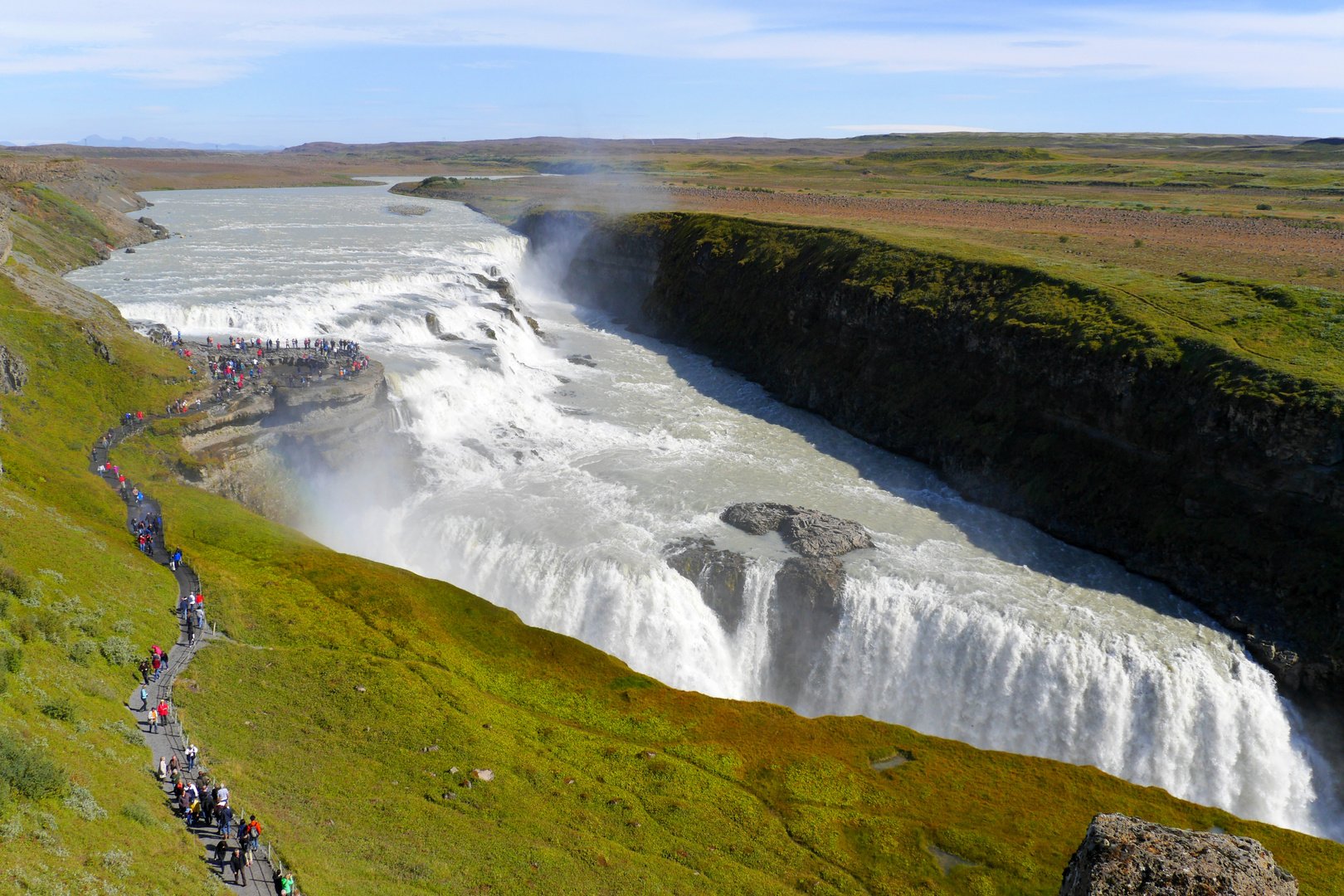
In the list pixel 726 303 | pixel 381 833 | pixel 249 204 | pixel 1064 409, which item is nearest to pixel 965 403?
pixel 1064 409

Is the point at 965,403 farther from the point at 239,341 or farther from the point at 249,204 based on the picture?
the point at 249,204

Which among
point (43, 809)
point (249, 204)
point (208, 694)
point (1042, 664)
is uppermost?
point (249, 204)

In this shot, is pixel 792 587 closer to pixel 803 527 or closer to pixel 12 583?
pixel 803 527

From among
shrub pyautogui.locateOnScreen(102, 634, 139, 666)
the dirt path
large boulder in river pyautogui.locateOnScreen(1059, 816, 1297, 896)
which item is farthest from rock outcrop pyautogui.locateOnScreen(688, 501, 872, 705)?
shrub pyautogui.locateOnScreen(102, 634, 139, 666)

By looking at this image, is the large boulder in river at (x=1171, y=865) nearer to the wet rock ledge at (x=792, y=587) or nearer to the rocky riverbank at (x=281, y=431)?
the wet rock ledge at (x=792, y=587)

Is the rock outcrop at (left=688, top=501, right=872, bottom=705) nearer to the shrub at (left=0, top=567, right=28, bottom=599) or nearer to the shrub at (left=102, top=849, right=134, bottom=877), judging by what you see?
the shrub at (left=0, top=567, right=28, bottom=599)

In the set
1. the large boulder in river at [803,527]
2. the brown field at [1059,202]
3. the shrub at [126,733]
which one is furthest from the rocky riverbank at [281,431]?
the brown field at [1059,202]
